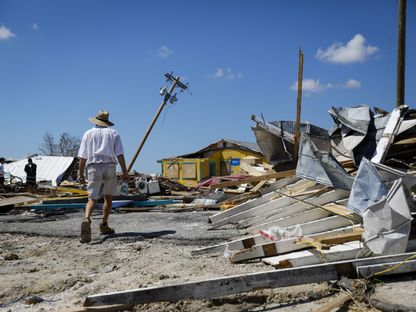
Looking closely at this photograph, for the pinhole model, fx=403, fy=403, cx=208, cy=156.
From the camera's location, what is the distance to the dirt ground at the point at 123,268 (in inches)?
118

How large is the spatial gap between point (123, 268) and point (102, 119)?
3.00 metres

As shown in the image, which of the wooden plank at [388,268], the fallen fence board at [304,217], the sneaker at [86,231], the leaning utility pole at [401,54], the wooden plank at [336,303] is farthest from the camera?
the leaning utility pole at [401,54]

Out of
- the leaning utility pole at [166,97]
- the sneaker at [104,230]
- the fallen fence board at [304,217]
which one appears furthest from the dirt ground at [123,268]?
the leaning utility pole at [166,97]

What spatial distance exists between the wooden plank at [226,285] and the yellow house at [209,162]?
25714mm

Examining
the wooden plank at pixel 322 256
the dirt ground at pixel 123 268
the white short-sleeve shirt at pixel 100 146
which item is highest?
the white short-sleeve shirt at pixel 100 146

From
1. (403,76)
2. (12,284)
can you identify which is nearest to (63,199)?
(12,284)

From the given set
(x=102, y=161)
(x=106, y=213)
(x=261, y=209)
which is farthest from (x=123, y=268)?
(x=261, y=209)

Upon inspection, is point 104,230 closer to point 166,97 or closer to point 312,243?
point 312,243

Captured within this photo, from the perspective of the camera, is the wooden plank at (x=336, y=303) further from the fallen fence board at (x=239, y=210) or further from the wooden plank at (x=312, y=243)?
the fallen fence board at (x=239, y=210)

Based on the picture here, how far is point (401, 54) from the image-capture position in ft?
43.5

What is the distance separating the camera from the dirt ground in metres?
2.99

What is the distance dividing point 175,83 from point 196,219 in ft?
72.3

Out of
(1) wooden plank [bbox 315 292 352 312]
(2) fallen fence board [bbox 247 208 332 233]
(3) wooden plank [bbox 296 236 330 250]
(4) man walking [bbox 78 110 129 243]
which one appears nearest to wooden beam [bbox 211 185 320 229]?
(2) fallen fence board [bbox 247 208 332 233]

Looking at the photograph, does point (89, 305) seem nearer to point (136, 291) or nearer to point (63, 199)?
point (136, 291)
